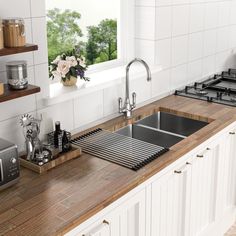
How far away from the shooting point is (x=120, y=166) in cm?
206

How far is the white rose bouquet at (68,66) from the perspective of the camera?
2371 millimetres

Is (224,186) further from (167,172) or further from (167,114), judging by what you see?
(167,172)

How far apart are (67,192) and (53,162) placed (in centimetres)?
27

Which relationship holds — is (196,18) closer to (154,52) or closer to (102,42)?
(154,52)

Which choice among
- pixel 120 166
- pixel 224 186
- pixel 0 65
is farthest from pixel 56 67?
pixel 224 186

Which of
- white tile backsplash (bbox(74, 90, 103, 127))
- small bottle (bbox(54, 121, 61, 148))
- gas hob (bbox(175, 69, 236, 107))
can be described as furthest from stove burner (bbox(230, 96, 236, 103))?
small bottle (bbox(54, 121, 61, 148))

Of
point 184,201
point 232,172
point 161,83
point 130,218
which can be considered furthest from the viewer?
point 161,83

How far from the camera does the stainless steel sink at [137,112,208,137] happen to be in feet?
9.14

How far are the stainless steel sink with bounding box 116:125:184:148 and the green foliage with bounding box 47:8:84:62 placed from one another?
64 cm

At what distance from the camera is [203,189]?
2627mm

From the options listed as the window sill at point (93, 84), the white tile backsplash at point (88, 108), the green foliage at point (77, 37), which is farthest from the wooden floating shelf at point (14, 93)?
the green foliage at point (77, 37)

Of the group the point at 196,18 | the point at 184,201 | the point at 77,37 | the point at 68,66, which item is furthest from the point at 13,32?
the point at 196,18

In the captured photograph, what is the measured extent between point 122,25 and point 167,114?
27.6 inches

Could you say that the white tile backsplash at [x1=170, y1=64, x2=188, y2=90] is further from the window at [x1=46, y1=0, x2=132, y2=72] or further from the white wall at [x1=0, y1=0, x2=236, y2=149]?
the window at [x1=46, y1=0, x2=132, y2=72]
